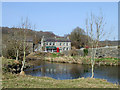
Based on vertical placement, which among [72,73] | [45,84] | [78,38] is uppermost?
[78,38]

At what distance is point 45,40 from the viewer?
59500mm

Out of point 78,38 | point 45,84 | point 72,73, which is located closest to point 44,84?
point 45,84

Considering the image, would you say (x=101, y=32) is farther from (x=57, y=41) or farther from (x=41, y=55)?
(x=57, y=41)

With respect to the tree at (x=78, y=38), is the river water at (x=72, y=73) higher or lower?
lower

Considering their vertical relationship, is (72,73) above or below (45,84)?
below

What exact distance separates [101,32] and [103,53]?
26.2m

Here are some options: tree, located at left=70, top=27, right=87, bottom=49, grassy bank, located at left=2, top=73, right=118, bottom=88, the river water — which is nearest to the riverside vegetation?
grassy bank, located at left=2, top=73, right=118, bottom=88

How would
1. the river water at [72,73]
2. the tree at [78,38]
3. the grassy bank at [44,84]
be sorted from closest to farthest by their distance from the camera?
the grassy bank at [44,84] → the river water at [72,73] → the tree at [78,38]

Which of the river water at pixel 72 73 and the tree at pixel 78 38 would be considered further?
the tree at pixel 78 38

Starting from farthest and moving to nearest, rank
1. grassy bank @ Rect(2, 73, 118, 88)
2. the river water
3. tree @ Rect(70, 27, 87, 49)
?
1. tree @ Rect(70, 27, 87, 49)
2. the river water
3. grassy bank @ Rect(2, 73, 118, 88)

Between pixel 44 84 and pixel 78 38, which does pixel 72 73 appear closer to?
pixel 44 84

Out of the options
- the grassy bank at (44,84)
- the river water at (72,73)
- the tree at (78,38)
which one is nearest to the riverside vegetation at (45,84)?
the grassy bank at (44,84)

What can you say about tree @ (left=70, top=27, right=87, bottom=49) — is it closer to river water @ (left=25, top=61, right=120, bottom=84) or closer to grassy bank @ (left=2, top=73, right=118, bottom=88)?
river water @ (left=25, top=61, right=120, bottom=84)

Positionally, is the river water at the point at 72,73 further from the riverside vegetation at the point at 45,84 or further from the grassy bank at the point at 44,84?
the grassy bank at the point at 44,84
